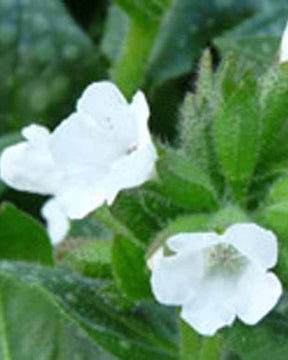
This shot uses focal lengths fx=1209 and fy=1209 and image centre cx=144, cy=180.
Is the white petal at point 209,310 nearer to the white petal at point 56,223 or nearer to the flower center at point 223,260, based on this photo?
the flower center at point 223,260

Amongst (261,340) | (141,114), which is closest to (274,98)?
(141,114)

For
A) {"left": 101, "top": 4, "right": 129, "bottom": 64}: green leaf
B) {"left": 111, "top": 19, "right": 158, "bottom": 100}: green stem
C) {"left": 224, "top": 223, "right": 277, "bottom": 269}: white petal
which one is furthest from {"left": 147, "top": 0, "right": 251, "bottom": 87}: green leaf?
{"left": 224, "top": 223, "right": 277, "bottom": 269}: white petal

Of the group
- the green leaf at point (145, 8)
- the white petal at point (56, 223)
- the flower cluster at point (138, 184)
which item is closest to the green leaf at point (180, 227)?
the flower cluster at point (138, 184)

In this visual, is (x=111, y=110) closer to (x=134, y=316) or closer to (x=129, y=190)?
(x=129, y=190)

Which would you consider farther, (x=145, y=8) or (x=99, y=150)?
(x=145, y=8)

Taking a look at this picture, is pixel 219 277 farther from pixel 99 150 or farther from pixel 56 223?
pixel 56 223

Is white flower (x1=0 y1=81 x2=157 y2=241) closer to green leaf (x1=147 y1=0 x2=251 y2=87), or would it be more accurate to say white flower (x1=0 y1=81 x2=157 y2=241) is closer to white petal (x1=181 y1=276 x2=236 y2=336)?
white petal (x1=181 y1=276 x2=236 y2=336)

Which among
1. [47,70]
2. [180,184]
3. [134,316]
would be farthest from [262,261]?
[47,70]
